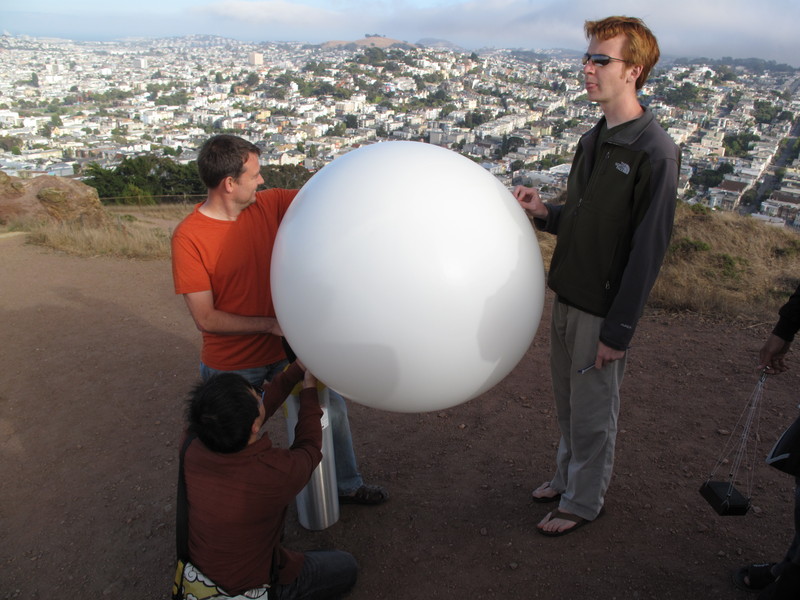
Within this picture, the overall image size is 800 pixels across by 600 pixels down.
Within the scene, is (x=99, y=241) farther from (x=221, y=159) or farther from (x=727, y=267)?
(x=727, y=267)

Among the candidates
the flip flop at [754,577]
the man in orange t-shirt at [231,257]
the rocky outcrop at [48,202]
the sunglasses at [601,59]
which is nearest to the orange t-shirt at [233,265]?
the man in orange t-shirt at [231,257]

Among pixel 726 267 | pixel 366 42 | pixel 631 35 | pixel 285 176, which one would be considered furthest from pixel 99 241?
pixel 366 42

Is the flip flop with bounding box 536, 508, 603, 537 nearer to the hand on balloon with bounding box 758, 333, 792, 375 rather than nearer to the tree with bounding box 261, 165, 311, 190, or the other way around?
the hand on balloon with bounding box 758, 333, 792, 375

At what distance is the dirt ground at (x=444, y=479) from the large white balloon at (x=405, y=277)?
1.38 meters

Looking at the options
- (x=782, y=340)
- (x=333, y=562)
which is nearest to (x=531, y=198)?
(x=782, y=340)

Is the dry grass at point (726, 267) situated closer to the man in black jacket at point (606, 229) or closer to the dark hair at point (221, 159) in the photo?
the man in black jacket at point (606, 229)

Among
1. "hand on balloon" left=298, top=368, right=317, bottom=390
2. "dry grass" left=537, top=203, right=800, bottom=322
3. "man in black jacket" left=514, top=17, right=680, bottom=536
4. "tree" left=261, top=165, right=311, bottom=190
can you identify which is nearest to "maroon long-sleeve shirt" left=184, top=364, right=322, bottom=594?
"hand on balloon" left=298, top=368, right=317, bottom=390

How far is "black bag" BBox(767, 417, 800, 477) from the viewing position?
1.90 metres

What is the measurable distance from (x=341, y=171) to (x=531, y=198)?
1.02 m

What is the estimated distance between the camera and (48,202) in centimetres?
1085

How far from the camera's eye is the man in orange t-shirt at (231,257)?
2.26 meters

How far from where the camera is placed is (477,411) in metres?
3.96

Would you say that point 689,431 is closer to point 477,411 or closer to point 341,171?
point 477,411

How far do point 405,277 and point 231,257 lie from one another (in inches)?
46.9
